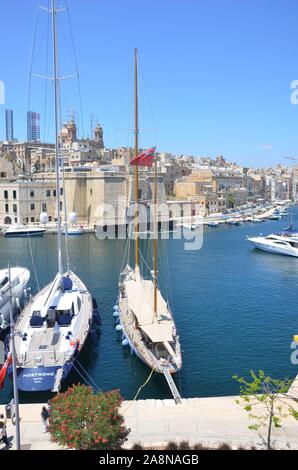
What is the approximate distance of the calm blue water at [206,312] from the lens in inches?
614

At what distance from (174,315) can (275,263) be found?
18.5 meters

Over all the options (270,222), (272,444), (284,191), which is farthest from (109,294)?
(284,191)

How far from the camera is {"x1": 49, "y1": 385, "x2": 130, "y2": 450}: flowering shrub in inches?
333

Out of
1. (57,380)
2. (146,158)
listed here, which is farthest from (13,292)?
(146,158)

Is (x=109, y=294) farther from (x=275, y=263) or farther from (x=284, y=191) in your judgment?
(x=284, y=191)

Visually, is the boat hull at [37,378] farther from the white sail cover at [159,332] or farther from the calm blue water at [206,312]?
the white sail cover at [159,332]

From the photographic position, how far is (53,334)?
53.8 ft

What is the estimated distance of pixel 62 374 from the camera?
14.0 meters

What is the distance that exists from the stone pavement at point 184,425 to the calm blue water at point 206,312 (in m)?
2.23

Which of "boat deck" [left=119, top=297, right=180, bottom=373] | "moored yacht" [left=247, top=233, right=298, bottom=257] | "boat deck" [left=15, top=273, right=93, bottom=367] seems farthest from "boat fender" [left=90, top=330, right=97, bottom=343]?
"moored yacht" [left=247, top=233, right=298, bottom=257]

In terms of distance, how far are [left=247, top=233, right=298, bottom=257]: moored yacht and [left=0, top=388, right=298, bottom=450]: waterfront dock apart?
30.6 m

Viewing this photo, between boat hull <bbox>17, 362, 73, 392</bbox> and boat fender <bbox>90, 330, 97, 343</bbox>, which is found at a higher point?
boat hull <bbox>17, 362, 73, 392</bbox>

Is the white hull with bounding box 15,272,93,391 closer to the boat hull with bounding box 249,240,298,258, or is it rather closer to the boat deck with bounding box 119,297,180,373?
the boat deck with bounding box 119,297,180,373

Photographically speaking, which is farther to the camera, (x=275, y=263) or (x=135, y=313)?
(x=275, y=263)
